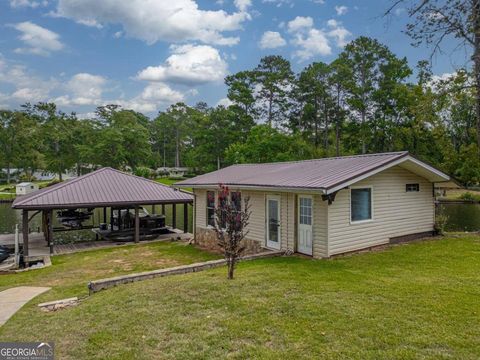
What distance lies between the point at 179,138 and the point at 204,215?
55530mm

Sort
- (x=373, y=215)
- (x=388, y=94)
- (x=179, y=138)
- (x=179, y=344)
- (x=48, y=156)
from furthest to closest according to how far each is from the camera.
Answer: (x=179, y=138) → (x=48, y=156) → (x=388, y=94) → (x=373, y=215) → (x=179, y=344)

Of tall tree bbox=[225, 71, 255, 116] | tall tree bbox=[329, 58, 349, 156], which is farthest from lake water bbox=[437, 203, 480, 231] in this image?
tall tree bbox=[225, 71, 255, 116]

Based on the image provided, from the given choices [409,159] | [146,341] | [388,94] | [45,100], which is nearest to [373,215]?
[409,159]

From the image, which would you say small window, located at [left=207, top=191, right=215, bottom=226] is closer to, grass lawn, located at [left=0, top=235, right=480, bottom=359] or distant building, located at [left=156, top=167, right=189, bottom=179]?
grass lawn, located at [left=0, top=235, right=480, bottom=359]

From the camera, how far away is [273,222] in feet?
34.9

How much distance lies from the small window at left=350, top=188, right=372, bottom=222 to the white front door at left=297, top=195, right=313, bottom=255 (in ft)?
3.82

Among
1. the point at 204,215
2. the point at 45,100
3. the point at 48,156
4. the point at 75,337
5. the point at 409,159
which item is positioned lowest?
the point at 75,337

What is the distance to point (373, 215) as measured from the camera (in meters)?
10.1

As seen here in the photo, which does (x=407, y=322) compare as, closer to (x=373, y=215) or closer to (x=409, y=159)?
(x=373, y=215)

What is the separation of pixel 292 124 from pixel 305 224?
3402 centimetres

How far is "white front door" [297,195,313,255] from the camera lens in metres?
9.44

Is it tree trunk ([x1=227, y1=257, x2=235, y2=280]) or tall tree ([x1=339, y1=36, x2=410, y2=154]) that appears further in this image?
tall tree ([x1=339, y1=36, x2=410, y2=154])

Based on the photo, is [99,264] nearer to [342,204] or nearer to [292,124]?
[342,204]

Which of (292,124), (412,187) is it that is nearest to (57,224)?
(412,187)
